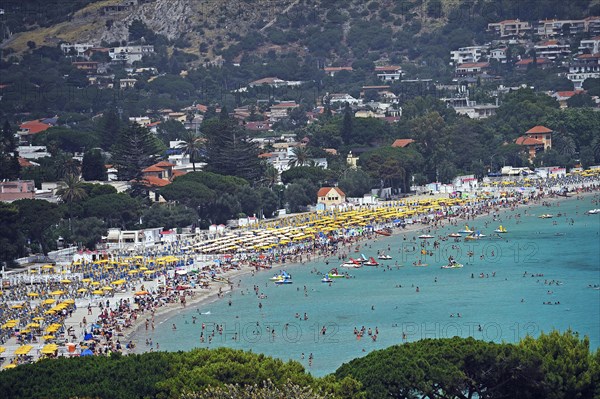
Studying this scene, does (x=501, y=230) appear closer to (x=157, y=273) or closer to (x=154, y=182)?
(x=154, y=182)

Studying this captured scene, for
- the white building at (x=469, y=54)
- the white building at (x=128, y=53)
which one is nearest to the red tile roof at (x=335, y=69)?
the white building at (x=469, y=54)

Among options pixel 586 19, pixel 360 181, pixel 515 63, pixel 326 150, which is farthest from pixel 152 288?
pixel 586 19

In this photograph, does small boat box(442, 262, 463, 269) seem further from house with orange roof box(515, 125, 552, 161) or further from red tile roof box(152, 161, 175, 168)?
house with orange roof box(515, 125, 552, 161)

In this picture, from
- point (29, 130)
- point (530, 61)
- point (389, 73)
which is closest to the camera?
point (29, 130)

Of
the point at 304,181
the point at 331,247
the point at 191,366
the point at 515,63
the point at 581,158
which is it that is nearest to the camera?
the point at 191,366

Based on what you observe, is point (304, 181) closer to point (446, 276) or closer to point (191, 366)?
point (446, 276)

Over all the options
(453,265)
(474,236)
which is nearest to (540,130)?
(474,236)
